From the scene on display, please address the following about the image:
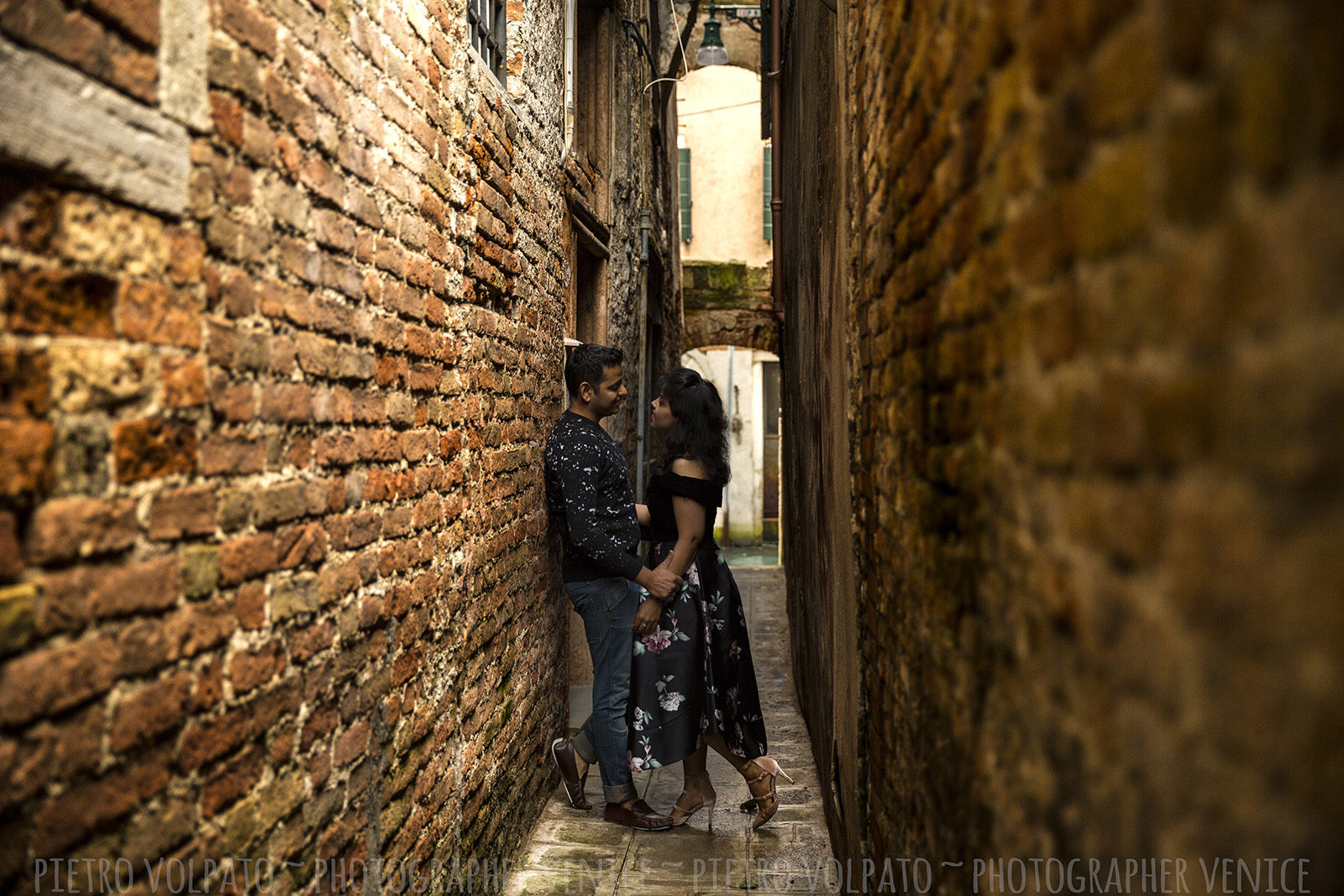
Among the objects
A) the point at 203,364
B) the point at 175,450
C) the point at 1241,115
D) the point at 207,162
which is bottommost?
the point at 175,450

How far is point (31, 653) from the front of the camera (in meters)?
1.05

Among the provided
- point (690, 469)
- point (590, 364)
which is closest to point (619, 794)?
point (690, 469)

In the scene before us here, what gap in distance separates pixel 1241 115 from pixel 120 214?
4.21 ft

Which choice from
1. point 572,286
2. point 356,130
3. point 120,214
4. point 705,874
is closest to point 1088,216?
point 120,214

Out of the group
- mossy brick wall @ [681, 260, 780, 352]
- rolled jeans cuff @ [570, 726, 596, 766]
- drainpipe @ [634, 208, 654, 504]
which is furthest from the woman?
mossy brick wall @ [681, 260, 780, 352]

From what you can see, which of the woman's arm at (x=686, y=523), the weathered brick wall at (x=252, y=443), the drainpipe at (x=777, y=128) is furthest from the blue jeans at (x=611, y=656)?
the drainpipe at (x=777, y=128)

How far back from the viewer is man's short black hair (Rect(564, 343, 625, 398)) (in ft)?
11.8

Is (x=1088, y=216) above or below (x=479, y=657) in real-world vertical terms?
above

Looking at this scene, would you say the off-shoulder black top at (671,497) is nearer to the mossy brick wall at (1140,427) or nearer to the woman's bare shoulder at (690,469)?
the woman's bare shoulder at (690,469)

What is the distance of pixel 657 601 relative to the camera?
3543mm

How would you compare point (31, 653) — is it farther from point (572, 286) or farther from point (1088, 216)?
point (572, 286)

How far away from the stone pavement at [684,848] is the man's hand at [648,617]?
0.80m

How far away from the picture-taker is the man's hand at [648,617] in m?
3.53

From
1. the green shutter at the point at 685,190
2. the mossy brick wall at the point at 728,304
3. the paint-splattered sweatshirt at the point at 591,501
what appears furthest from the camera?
the green shutter at the point at 685,190
